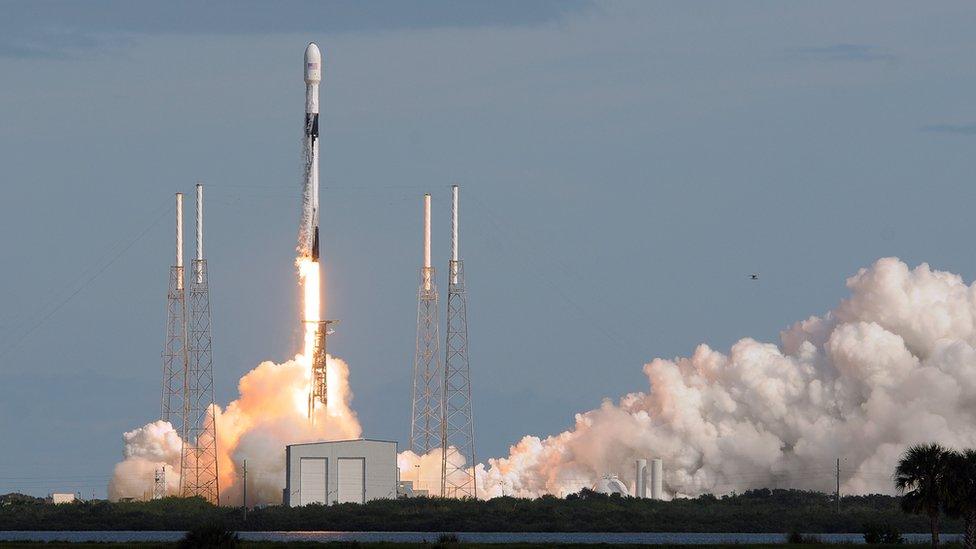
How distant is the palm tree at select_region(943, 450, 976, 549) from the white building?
5052 cm

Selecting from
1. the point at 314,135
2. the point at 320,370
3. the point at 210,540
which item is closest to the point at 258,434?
the point at 320,370

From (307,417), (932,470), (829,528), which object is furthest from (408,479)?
(932,470)

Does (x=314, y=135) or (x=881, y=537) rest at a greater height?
(x=314, y=135)

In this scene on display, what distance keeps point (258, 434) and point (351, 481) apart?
7.44 meters

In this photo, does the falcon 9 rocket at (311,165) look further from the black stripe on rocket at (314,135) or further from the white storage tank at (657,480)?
the white storage tank at (657,480)

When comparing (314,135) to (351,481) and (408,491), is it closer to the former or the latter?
(351,481)

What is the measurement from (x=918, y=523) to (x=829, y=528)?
20.4ft

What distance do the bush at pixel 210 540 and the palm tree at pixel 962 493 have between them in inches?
1150

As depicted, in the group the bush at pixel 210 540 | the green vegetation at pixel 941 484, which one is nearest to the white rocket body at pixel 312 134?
the bush at pixel 210 540

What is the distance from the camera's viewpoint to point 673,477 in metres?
151

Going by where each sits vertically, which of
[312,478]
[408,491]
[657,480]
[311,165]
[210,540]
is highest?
[311,165]

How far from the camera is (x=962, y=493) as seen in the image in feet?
280

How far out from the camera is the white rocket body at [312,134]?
411 ft

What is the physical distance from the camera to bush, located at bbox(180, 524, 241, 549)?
87.2 metres
